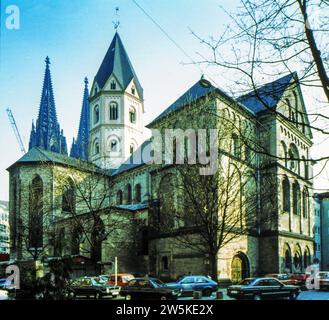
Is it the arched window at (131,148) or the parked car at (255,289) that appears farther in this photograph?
the arched window at (131,148)

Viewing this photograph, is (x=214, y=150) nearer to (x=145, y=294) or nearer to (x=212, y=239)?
(x=212, y=239)

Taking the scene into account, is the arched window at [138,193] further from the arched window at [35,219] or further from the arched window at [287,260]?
the arched window at [287,260]

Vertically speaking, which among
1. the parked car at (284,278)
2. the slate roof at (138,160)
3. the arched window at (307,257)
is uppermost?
the slate roof at (138,160)

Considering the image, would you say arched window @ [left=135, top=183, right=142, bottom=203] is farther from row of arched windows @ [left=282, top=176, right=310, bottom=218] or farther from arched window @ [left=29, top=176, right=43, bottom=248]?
row of arched windows @ [left=282, top=176, right=310, bottom=218]

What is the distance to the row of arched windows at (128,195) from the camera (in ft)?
145

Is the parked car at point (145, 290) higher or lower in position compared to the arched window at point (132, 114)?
lower

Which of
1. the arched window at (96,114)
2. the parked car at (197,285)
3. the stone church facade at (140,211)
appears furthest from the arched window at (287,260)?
the arched window at (96,114)

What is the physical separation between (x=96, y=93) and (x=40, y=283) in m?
49.0

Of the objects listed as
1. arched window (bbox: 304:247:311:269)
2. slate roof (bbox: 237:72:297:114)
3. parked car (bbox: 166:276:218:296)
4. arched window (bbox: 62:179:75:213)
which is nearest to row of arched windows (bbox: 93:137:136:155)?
arched window (bbox: 62:179:75:213)

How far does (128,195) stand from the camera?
4631 cm

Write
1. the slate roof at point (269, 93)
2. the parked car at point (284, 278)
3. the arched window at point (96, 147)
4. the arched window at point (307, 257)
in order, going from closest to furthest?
1. the slate roof at point (269, 93)
2. the parked car at point (284, 278)
3. the arched window at point (307, 257)
4. the arched window at point (96, 147)

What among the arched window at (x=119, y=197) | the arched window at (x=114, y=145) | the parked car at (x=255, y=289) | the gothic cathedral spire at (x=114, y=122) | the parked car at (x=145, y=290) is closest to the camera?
the parked car at (x=145, y=290)

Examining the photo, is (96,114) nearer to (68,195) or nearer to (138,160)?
(138,160)
